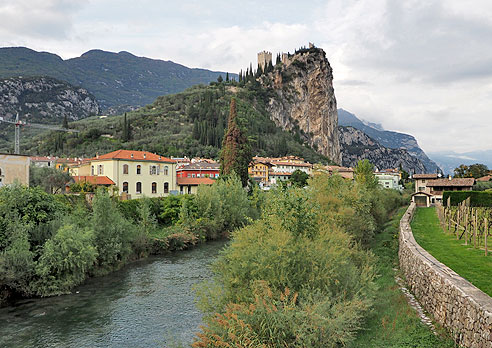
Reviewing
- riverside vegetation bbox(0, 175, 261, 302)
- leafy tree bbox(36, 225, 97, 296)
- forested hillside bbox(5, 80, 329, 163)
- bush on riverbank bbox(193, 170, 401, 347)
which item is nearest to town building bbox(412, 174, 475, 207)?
forested hillside bbox(5, 80, 329, 163)

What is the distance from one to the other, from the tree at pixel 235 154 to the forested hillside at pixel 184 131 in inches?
732

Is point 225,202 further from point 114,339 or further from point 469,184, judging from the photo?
point 469,184

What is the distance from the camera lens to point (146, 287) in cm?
2289

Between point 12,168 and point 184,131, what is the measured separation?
284 feet

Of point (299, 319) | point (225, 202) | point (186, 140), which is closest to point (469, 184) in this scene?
point (225, 202)

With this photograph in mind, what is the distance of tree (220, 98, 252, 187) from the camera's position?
58.3 meters

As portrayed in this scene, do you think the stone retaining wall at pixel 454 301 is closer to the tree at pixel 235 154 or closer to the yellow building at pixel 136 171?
the yellow building at pixel 136 171

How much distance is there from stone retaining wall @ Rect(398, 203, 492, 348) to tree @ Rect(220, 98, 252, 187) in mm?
45001

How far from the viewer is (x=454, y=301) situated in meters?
9.01

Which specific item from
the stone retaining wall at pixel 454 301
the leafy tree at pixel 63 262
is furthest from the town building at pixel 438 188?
the leafy tree at pixel 63 262

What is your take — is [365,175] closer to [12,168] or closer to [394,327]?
[394,327]

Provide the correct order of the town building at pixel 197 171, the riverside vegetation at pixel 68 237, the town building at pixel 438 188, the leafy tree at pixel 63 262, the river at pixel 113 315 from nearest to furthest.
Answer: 1. the river at pixel 113 315
2. the riverside vegetation at pixel 68 237
3. the leafy tree at pixel 63 262
4. the town building at pixel 438 188
5. the town building at pixel 197 171

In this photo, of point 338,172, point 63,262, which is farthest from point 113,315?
point 338,172

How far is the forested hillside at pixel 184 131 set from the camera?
101 m
